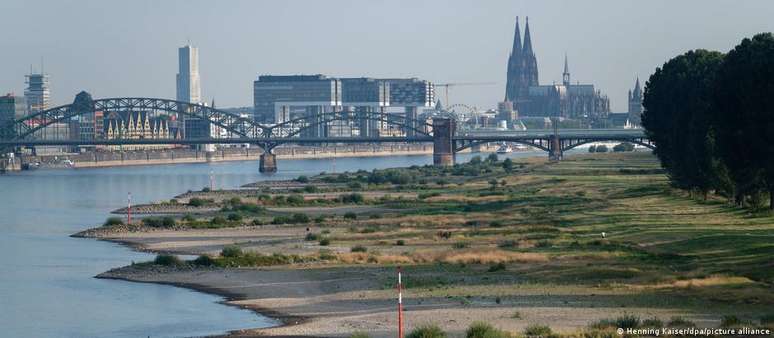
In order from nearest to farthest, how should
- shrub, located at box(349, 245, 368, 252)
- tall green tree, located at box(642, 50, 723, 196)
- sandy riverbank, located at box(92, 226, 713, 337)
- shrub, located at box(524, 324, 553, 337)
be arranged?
shrub, located at box(524, 324, 553, 337) < sandy riverbank, located at box(92, 226, 713, 337) < shrub, located at box(349, 245, 368, 252) < tall green tree, located at box(642, 50, 723, 196)

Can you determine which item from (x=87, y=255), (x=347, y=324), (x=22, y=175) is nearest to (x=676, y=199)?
(x=87, y=255)

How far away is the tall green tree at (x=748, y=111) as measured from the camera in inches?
2231

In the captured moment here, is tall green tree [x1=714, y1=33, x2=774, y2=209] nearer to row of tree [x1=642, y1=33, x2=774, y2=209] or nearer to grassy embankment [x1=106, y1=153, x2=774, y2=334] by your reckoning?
row of tree [x1=642, y1=33, x2=774, y2=209]

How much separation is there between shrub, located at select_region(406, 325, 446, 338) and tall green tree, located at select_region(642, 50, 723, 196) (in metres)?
32.1

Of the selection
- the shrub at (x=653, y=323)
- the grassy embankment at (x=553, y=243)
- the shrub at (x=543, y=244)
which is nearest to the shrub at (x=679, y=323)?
the shrub at (x=653, y=323)

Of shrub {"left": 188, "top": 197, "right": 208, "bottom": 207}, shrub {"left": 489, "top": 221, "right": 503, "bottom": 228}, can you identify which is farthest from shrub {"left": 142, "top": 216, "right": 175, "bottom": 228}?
shrub {"left": 188, "top": 197, "right": 208, "bottom": 207}

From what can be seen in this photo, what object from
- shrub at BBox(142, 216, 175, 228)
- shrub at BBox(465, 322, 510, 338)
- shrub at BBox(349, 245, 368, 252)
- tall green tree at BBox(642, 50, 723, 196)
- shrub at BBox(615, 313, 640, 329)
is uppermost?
tall green tree at BBox(642, 50, 723, 196)

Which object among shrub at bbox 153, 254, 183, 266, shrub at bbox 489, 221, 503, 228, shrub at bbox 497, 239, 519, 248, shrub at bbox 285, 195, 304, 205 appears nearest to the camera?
shrub at bbox 153, 254, 183, 266

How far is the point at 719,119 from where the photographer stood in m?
61.8

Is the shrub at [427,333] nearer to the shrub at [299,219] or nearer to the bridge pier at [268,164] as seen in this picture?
the shrub at [299,219]

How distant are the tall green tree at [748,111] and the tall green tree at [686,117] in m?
2.63

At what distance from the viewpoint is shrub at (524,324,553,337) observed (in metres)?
34.4

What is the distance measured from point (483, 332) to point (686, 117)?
52.0 m

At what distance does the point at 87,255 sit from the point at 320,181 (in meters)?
83.5
